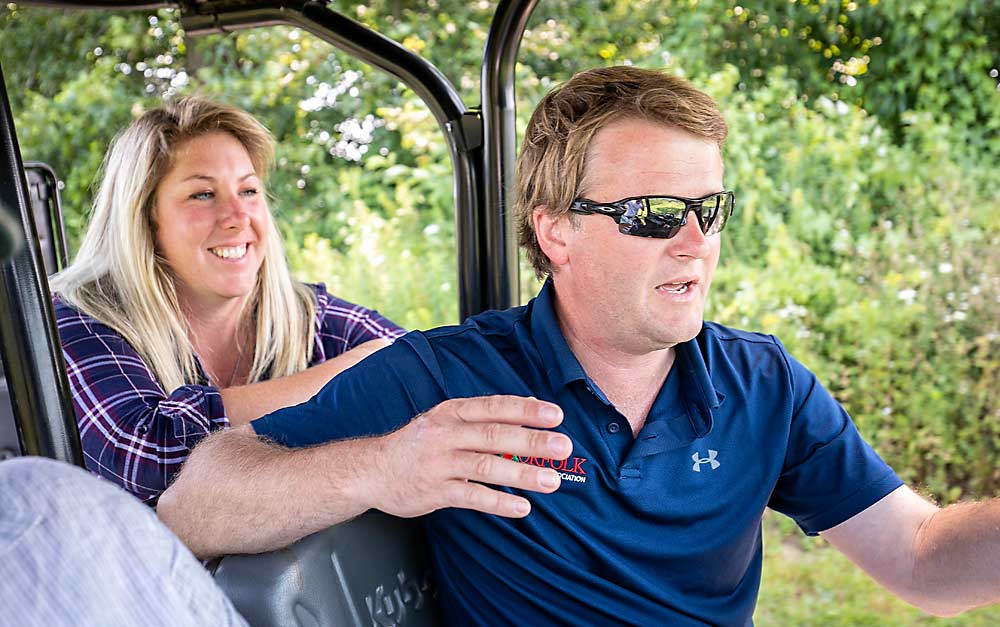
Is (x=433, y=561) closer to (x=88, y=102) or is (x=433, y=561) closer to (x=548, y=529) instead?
(x=548, y=529)

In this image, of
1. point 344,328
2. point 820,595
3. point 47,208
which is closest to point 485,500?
point 344,328

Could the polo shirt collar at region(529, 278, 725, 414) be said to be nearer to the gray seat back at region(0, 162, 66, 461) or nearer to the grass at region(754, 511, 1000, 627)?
the gray seat back at region(0, 162, 66, 461)

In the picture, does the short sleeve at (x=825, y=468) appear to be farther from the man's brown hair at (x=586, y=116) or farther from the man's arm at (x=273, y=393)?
the man's arm at (x=273, y=393)

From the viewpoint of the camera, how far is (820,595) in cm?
339

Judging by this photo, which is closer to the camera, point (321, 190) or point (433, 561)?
point (433, 561)

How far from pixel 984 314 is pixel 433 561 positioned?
282cm

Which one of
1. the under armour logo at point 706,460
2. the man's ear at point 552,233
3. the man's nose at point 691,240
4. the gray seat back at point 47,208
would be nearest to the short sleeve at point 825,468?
the under armour logo at point 706,460

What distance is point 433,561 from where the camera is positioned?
1508 millimetres

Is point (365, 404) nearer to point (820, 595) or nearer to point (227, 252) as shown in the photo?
point (227, 252)

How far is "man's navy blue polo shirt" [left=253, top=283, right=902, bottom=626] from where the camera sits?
147 centimetres

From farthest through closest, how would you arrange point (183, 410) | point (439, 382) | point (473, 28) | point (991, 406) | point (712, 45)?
point (473, 28) → point (712, 45) → point (991, 406) → point (183, 410) → point (439, 382)

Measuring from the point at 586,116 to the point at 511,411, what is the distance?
0.64 meters

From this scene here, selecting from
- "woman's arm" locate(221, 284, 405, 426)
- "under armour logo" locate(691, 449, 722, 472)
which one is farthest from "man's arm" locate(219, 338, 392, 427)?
"under armour logo" locate(691, 449, 722, 472)

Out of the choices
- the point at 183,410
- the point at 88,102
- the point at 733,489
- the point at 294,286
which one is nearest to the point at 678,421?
the point at 733,489
